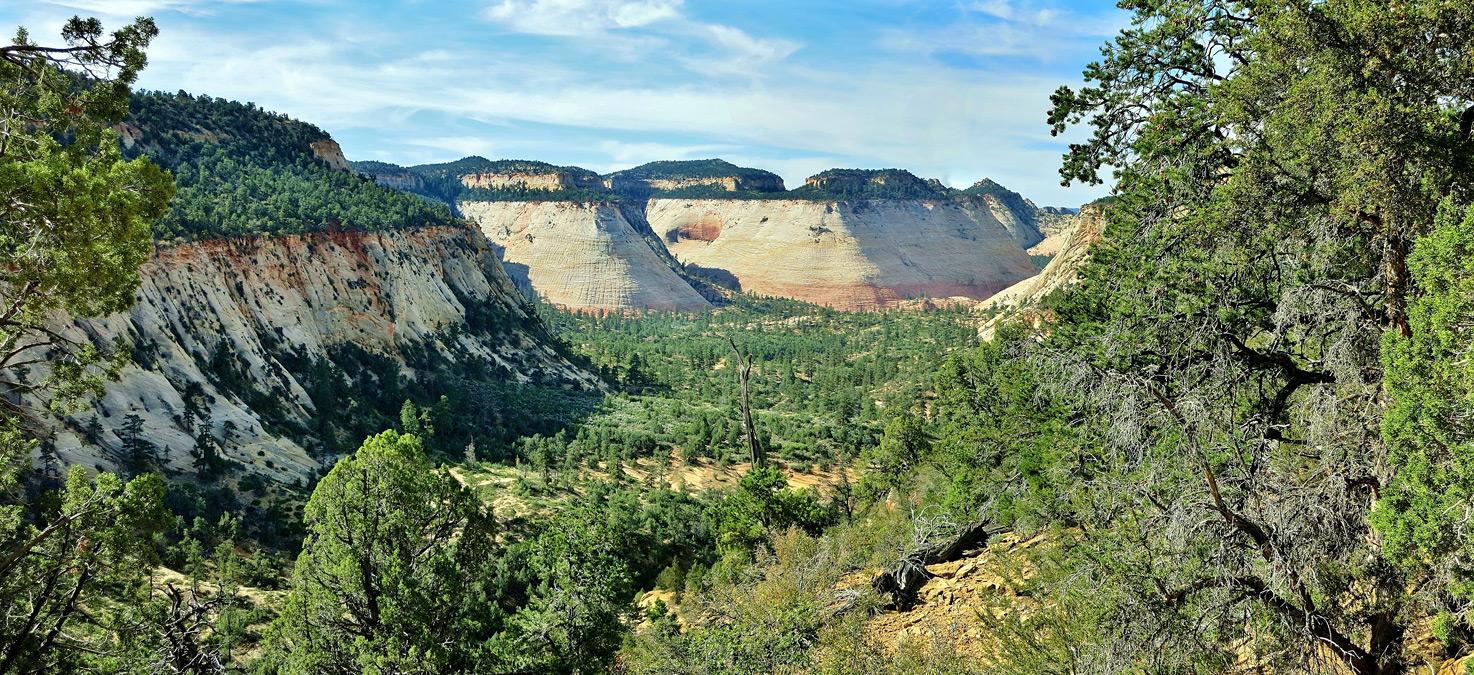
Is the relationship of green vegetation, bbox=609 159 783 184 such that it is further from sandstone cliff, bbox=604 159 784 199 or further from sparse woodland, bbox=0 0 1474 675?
sparse woodland, bbox=0 0 1474 675

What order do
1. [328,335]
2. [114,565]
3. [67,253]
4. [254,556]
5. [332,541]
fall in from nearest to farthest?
[67,253], [114,565], [332,541], [254,556], [328,335]

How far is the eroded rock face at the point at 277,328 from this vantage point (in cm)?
2770

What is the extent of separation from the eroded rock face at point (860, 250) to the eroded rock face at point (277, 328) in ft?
257

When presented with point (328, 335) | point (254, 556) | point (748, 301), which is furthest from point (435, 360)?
point (748, 301)

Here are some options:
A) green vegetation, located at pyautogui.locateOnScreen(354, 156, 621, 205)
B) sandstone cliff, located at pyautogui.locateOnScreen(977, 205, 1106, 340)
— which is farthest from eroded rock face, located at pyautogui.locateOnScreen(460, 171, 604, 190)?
sandstone cliff, located at pyautogui.locateOnScreen(977, 205, 1106, 340)

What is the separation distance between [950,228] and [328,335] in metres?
129

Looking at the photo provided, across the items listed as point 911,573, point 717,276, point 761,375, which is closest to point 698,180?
point 717,276

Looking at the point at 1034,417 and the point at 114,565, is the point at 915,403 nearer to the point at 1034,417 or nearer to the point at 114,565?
the point at 1034,417

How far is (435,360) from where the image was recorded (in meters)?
49.3

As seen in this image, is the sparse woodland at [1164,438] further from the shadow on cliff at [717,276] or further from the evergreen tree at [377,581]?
the shadow on cliff at [717,276]

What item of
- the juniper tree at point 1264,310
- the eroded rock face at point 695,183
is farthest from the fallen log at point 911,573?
the eroded rock face at point 695,183

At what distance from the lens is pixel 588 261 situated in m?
118

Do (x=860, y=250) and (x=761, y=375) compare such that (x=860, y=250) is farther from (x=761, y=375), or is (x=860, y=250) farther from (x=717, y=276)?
(x=761, y=375)

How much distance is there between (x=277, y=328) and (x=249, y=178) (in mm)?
16442
